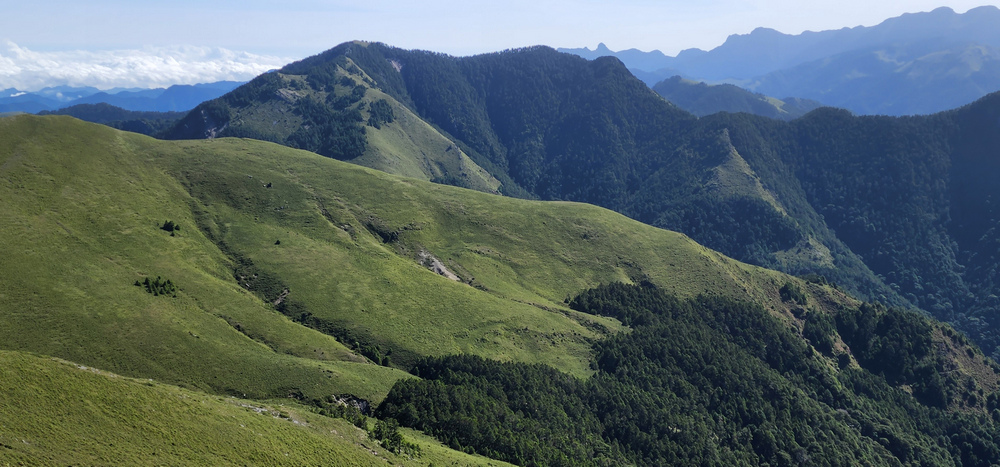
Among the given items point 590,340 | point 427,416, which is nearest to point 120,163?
point 427,416

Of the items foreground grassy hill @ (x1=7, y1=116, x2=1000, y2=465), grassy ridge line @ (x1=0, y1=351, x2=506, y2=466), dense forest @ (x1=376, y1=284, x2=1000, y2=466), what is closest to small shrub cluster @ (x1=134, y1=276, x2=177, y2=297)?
foreground grassy hill @ (x1=7, y1=116, x2=1000, y2=465)

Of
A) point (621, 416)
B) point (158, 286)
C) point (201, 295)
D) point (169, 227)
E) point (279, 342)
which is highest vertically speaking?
point (169, 227)

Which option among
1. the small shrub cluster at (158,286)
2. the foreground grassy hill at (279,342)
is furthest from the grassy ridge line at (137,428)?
the small shrub cluster at (158,286)

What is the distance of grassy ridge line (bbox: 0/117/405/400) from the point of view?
119250 mm

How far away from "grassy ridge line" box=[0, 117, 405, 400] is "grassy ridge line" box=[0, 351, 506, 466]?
24221mm

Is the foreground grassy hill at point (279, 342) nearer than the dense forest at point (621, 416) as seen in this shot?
Yes

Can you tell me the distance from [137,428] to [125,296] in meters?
68.3

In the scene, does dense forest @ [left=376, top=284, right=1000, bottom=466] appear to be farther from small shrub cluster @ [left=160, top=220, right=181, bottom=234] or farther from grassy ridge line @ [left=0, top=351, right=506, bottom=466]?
small shrub cluster @ [left=160, top=220, right=181, bottom=234]

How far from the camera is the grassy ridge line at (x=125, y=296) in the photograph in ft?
391

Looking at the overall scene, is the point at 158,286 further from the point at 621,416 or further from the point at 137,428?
the point at 621,416

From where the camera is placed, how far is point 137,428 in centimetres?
7875

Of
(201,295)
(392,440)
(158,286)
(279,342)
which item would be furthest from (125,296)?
(392,440)

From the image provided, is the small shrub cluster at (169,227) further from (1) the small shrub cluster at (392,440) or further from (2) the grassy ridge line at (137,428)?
(1) the small shrub cluster at (392,440)

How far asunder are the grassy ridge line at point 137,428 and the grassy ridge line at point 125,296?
79.5ft
